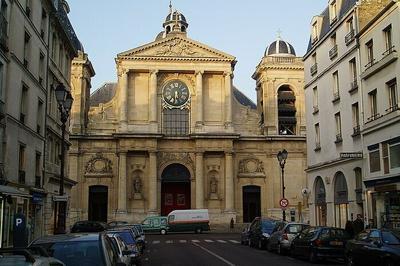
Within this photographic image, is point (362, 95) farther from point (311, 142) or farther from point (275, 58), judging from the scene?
point (275, 58)

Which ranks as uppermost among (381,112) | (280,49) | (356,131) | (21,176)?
(280,49)

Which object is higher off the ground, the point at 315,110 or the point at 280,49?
the point at 280,49

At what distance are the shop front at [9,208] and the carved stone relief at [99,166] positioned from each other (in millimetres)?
31566

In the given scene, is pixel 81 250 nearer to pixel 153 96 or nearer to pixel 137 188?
pixel 137 188

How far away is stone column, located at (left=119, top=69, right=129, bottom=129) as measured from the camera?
60.5 m

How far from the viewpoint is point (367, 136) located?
28.6 meters

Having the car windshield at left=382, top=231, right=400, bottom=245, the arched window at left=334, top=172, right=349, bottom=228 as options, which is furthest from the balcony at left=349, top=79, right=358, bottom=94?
the car windshield at left=382, top=231, right=400, bottom=245

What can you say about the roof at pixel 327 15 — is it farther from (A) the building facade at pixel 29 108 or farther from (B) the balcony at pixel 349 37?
(A) the building facade at pixel 29 108

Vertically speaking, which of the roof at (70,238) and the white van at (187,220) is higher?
the roof at (70,238)

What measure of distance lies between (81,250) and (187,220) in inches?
1763

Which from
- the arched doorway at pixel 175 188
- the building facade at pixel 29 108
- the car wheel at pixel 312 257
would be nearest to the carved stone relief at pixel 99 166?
the arched doorway at pixel 175 188

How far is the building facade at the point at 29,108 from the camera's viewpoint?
24625 mm

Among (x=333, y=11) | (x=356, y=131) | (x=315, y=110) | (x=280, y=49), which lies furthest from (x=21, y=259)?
(x=280, y=49)

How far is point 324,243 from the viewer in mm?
20625
